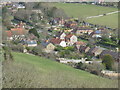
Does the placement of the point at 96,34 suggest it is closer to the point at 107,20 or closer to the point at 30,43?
the point at 30,43

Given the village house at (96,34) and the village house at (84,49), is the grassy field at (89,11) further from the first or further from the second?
the village house at (84,49)

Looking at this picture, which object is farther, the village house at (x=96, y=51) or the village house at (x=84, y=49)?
the village house at (x=84, y=49)

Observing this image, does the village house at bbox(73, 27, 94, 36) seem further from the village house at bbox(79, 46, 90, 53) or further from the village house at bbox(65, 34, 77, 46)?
the village house at bbox(79, 46, 90, 53)

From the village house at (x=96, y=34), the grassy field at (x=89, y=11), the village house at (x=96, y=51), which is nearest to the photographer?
the village house at (x=96, y=51)

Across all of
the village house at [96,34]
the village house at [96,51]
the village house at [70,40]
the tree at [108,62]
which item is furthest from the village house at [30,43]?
the tree at [108,62]

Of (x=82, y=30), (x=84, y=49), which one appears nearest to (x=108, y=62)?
(x=84, y=49)

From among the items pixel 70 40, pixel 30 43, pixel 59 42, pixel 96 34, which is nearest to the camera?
pixel 30 43

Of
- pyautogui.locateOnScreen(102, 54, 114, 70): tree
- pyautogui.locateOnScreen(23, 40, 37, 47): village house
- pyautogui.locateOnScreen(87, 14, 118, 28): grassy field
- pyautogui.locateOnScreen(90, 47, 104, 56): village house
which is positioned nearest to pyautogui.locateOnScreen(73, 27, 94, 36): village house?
pyautogui.locateOnScreen(87, 14, 118, 28): grassy field

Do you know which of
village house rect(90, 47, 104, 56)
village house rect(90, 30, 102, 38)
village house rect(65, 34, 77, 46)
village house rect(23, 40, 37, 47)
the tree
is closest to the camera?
the tree

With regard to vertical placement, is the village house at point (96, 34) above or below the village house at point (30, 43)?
below
